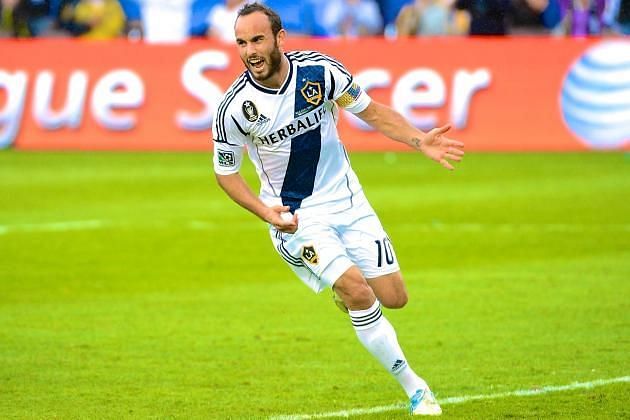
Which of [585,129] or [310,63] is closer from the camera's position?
[310,63]

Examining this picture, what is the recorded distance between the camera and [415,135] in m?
8.23

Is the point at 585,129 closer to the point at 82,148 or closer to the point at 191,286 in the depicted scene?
the point at 82,148

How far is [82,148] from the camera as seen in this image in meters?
24.9

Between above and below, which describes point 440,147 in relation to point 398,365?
above

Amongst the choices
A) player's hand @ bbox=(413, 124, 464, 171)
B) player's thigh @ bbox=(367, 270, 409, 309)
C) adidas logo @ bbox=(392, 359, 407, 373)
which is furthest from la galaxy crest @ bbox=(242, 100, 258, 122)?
adidas logo @ bbox=(392, 359, 407, 373)

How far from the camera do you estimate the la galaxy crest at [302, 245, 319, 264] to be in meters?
7.91

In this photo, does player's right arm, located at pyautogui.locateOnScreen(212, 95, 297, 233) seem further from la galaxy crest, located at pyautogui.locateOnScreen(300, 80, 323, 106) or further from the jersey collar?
la galaxy crest, located at pyautogui.locateOnScreen(300, 80, 323, 106)

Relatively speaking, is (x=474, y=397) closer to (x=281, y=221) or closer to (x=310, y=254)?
(x=310, y=254)

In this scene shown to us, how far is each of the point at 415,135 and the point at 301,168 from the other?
2.39ft

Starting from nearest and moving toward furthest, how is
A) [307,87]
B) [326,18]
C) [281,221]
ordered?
[281,221], [307,87], [326,18]

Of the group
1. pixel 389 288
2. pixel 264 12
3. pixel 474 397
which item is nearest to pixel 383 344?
pixel 389 288

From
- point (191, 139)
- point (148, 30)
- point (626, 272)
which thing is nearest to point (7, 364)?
point (626, 272)

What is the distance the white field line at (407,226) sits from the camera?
16.0m

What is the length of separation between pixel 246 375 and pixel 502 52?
1562 centimetres
